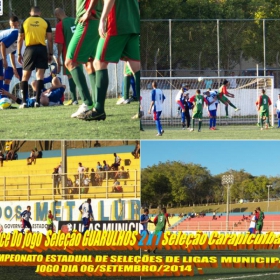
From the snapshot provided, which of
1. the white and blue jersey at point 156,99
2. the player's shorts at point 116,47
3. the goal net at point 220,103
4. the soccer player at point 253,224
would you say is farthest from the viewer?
the goal net at point 220,103

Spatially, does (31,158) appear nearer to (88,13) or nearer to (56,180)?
(56,180)

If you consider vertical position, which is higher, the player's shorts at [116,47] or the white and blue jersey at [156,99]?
the player's shorts at [116,47]

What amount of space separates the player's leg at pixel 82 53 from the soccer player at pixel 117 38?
0.37ft

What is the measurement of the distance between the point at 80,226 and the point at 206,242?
1.20 m

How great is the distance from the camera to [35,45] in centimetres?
882

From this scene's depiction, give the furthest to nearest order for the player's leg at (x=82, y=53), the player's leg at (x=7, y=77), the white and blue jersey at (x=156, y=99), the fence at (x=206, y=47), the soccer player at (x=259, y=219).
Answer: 1. the fence at (x=206, y=47)
2. the white and blue jersey at (x=156, y=99)
3. the soccer player at (x=259, y=219)
4. the player's leg at (x=7, y=77)
5. the player's leg at (x=82, y=53)

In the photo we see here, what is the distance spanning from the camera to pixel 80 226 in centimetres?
871

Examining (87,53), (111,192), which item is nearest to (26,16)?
(87,53)

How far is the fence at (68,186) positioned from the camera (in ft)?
27.5

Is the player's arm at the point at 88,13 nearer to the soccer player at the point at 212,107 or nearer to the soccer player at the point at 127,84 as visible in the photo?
the soccer player at the point at 127,84

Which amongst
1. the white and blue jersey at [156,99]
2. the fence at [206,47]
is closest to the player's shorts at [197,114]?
the white and blue jersey at [156,99]

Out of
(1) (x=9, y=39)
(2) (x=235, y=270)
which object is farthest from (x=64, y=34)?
(2) (x=235, y=270)

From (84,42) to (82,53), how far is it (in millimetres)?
111

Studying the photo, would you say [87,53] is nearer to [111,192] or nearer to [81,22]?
[81,22]
